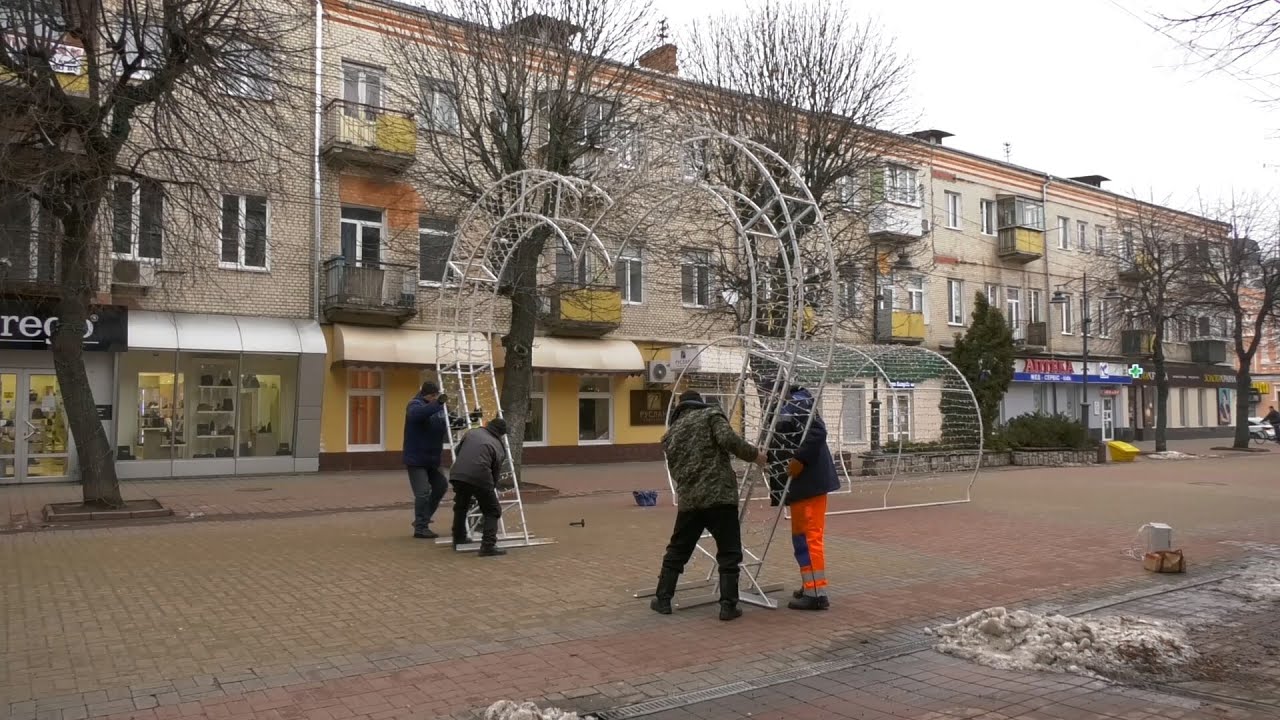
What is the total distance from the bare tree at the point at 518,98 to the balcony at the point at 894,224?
6647mm

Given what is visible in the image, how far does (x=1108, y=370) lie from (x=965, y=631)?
123 feet

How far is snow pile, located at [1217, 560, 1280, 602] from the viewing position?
8.12 meters

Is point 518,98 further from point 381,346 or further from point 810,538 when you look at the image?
point 810,538

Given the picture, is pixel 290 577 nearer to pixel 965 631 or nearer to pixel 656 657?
pixel 656 657

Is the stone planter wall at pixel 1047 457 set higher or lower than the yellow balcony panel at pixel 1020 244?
lower

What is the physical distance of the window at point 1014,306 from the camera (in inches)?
1464

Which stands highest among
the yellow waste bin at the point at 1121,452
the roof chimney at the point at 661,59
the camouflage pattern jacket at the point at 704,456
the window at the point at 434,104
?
the roof chimney at the point at 661,59

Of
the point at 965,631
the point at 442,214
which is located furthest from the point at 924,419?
the point at 965,631

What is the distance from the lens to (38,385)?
60.0 ft

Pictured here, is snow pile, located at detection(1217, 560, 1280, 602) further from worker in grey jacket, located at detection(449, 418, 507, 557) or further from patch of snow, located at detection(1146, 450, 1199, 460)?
patch of snow, located at detection(1146, 450, 1199, 460)

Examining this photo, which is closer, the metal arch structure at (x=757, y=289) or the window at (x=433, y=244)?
the metal arch structure at (x=757, y=289)

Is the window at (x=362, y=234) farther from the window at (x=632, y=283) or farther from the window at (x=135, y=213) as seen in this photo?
the window at (x=632, y=283)

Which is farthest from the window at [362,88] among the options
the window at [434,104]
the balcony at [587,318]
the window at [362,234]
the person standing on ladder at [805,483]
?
the person standing on ladder at [805,483]

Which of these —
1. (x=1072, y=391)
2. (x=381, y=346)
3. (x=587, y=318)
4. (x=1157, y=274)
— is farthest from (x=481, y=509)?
(x=1072, y=391)
